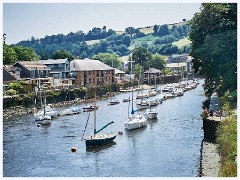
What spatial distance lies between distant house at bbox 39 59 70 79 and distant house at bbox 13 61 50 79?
124 inches

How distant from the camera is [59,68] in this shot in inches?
2119

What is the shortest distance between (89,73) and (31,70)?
897 centimetres

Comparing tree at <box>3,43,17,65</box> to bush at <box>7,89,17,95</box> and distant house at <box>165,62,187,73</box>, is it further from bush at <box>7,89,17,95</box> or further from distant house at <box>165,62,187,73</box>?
distant house at <box>165,62,187,73</box>

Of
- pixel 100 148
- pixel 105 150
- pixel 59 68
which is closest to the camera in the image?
pixel 105 150

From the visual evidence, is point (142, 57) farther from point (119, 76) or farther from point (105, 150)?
point (105, 150)

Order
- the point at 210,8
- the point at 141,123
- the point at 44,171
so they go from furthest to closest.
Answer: the point at 141,123 → the point at 210,8 → the point at 44,171

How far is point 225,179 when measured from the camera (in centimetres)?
1165

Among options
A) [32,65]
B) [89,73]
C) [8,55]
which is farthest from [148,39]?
[32,65]

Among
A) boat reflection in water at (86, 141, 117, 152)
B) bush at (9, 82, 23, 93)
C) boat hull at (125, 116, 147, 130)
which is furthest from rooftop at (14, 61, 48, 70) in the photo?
boat reflection in water at (86, 141, 117, 152)

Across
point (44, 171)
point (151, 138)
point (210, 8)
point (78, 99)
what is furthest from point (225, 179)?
point (78, 99)

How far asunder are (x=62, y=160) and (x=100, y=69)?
3696cm

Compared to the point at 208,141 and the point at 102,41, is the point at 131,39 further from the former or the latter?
the point at 208,141

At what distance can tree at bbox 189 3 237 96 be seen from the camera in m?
23.7

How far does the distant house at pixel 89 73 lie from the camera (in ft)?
175
